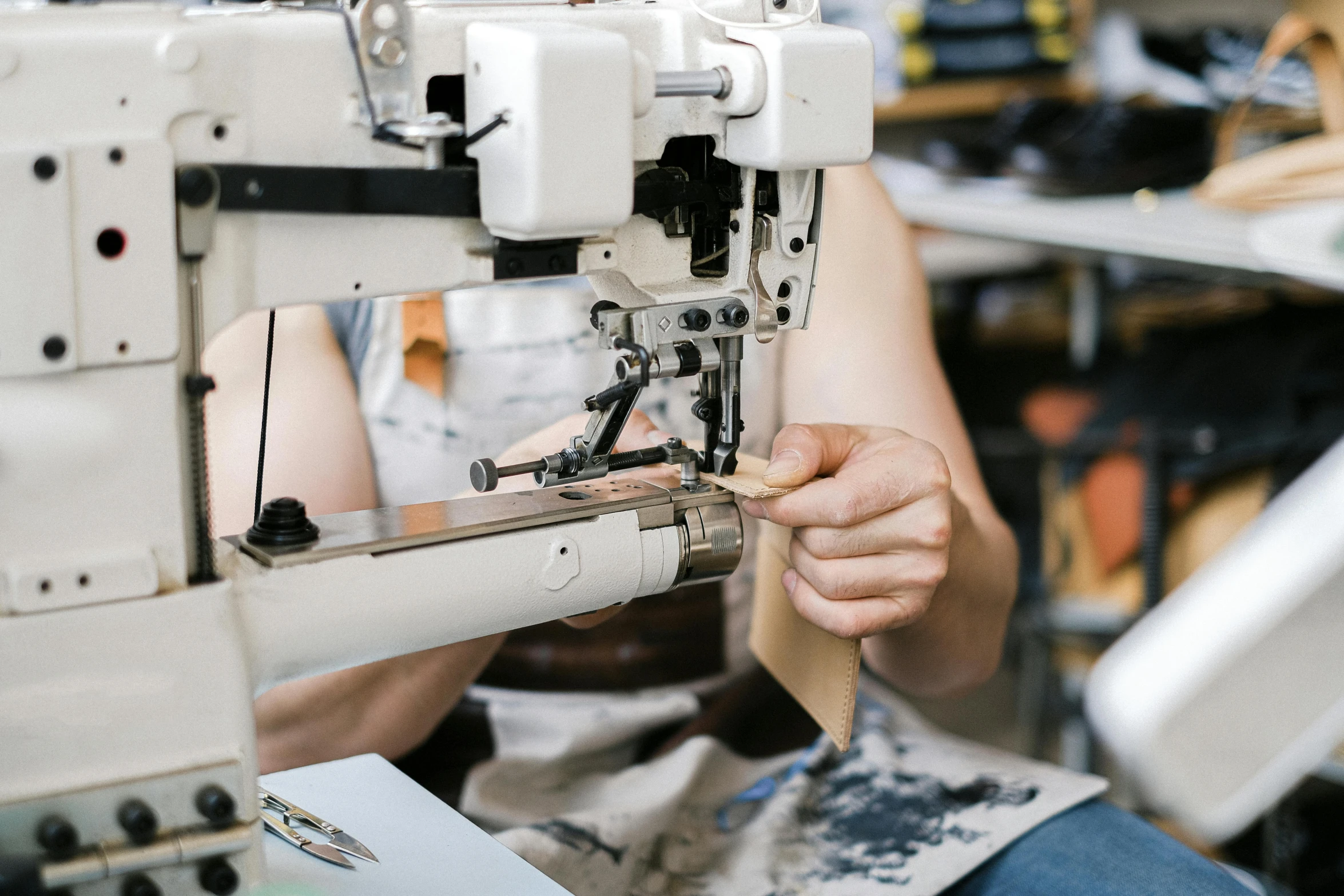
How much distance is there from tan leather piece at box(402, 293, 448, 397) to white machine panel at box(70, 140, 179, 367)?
1.59ft

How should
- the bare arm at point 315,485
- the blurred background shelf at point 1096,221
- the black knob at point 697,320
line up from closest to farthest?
the black knob at point 697,320 → the bare arm at point 315,485 → the blurred background shelf at point 1096,221

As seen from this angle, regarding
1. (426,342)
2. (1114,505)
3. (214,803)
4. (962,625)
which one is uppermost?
(426,342)

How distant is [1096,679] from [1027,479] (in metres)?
2.16

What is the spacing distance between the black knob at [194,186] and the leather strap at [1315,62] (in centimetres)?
183

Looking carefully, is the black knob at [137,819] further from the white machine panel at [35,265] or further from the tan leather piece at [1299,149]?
the tan leather piece at [1299,149]

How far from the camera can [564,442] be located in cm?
99

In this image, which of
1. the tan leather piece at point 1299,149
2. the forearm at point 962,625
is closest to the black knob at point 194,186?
the forearm at point 962,625

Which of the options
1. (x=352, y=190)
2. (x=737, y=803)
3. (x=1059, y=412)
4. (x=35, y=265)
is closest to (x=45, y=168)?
(x=35, y=265)

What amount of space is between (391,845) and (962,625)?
0.55 m

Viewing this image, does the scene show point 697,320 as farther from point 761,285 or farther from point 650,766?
point 650,766

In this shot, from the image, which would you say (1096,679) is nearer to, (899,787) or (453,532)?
(453,532)

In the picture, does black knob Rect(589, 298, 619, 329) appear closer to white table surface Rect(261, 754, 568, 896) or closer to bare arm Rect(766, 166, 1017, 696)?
bare arm Rect(766, 166, 1017, 696)

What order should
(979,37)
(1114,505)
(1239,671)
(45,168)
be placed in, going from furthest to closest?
(979,37) → (1114,505) → (45,168) → (1239,671)

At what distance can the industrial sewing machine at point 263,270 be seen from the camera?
66cm
